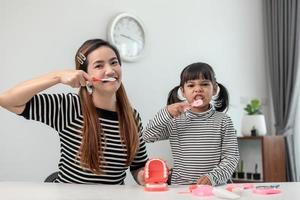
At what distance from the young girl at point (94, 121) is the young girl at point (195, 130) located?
31 cm

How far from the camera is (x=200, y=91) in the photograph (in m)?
1.63

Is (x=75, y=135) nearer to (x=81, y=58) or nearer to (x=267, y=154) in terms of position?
(x=81, y=58)

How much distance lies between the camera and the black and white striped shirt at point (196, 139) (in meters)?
1.55

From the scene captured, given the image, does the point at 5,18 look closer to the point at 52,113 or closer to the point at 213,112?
the point at 52,113

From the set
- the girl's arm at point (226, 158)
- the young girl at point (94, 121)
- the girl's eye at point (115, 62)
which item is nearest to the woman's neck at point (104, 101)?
the young girl at point (94, 121)

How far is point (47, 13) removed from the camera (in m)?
2.28

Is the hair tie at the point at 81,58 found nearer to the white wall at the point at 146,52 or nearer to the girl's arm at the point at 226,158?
the girl's arm at the point at 226,158

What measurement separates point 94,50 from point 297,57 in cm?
273

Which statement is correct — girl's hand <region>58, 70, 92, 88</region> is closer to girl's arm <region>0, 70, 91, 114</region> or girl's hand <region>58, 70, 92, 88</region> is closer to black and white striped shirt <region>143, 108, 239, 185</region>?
girl's arm <region>0, 70, 91, 114</region>

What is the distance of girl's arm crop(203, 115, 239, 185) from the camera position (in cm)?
138

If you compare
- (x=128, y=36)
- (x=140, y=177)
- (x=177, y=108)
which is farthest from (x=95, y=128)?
(x=128, y=36)

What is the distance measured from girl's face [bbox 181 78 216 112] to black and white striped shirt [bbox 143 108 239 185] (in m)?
0.04

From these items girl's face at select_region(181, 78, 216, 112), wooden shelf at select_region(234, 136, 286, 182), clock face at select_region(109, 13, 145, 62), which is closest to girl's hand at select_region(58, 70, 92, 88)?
girl's face at select_region(181, 78, 216, 112)

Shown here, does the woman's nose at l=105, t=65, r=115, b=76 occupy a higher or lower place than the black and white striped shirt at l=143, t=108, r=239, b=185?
higher
